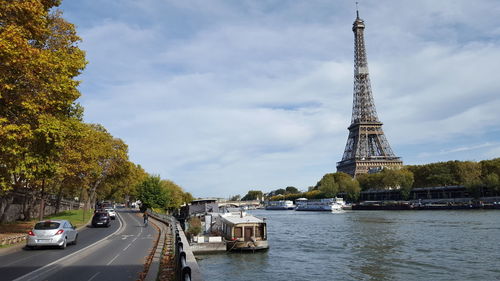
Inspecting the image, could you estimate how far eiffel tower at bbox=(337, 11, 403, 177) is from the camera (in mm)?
181625

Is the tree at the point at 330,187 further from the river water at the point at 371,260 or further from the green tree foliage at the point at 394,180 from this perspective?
the river water at the point at 371,260

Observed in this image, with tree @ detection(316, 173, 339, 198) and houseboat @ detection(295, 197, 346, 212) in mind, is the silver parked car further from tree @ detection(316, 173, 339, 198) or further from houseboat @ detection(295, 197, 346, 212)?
tree @ detection(316, 173, 339, 198)

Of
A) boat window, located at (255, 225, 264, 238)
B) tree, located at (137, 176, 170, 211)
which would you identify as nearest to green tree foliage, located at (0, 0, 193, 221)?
boat window, located at (255, 225, 264, 238)

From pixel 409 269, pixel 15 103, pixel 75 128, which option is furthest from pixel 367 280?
pixel 15 103

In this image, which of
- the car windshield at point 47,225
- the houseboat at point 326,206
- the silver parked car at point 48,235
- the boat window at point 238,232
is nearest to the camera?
the silver parked car at point 48,235

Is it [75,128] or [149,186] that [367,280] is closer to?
[75,128]

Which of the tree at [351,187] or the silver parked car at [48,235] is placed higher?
the tree at [351,187]

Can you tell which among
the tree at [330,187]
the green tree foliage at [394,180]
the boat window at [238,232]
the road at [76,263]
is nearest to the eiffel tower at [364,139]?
the tree at [330,187]

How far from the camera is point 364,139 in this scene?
18575 centimetres

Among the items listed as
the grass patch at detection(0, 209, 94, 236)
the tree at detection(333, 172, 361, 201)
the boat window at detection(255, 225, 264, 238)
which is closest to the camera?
the grass patch at detection(0, 209, 94, 236)

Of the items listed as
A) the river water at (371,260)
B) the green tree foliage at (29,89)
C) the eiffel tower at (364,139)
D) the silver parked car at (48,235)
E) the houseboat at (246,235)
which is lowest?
the river water at (371,260)

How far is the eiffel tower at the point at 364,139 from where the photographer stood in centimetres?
18162

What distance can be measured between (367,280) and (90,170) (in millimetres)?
35310

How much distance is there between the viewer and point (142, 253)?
21.5m
